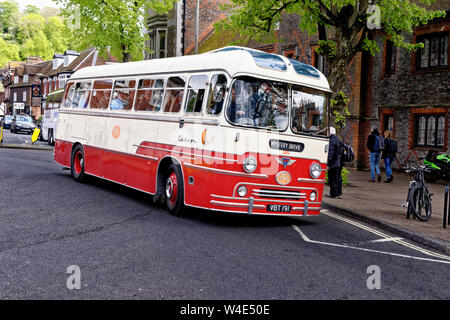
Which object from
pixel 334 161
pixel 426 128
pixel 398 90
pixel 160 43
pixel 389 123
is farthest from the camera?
pixel 160 43

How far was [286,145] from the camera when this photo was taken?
8.83 metres

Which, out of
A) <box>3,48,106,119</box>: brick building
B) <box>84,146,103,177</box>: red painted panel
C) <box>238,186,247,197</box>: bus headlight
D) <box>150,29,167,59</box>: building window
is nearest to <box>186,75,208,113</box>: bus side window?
<box>238,186,247,197</box>: bus headlight

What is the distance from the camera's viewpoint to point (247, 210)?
8.54 m

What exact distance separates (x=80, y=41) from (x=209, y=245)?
24191mm

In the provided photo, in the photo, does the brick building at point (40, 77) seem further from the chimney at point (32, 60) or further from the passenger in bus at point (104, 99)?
the passenger in bus at point (104, 99)

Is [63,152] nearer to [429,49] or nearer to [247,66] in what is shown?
[247,66]

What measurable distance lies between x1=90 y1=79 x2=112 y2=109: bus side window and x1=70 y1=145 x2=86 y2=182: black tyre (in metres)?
1.41

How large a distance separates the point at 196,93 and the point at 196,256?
366 cm

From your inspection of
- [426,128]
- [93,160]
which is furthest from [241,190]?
[426,128]

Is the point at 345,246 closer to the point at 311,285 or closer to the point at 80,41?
the point at 311,285

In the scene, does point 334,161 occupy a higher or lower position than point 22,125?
lower

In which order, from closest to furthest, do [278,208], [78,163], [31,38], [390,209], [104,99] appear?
[278,208], [390,209], [104,99], [78,163], [31,38]

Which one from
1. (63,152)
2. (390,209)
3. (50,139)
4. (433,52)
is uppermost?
(433,52)

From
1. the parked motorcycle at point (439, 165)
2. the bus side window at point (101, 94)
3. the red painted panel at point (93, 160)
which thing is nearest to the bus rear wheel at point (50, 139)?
the red painted panel at point (93, 160)
